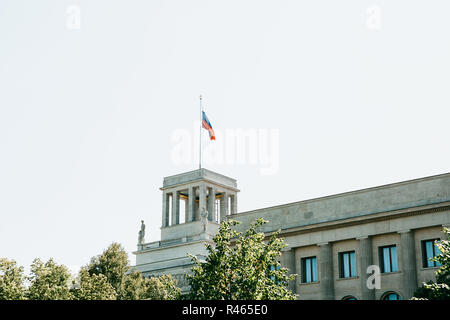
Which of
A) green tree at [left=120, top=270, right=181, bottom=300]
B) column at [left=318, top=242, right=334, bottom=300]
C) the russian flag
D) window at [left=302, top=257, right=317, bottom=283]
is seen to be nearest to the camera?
column at [left=318, top=242, right=334, bottom=300]

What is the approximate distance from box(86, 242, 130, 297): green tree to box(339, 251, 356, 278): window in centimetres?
2172

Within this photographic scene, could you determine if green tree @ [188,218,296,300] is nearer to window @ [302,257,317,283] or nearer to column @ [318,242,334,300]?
column @ [318,242,334,300]

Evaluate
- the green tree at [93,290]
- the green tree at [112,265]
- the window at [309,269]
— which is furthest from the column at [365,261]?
the green tree at [112,265]

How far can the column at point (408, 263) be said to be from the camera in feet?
138

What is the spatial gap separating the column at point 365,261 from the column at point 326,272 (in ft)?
8.01

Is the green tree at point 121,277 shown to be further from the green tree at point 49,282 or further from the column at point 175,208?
the column at point 175,208

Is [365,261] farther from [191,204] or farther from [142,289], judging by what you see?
[191,204]

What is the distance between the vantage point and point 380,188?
45.9m

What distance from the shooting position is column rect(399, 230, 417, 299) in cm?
4197

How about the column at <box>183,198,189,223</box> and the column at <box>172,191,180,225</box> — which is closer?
the column at <box>172,191,180,225</box>

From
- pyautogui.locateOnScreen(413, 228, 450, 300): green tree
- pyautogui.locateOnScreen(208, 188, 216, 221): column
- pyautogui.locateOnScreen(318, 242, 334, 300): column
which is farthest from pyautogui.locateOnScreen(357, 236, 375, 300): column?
pyautogui.locateOnScreen(208, 188, 216, 221): column
